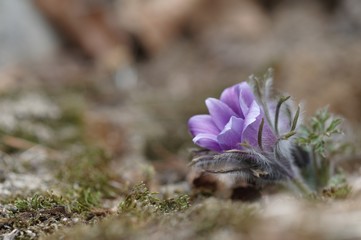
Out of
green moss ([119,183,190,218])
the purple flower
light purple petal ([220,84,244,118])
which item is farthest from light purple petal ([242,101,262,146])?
green moss ([119,183,190,218])

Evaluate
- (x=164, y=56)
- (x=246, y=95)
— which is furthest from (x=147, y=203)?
(x=164, y=56)

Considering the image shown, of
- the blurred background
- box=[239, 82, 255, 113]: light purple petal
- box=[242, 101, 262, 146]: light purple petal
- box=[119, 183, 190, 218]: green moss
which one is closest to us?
box=[119, 183, 190, 218]: green moss

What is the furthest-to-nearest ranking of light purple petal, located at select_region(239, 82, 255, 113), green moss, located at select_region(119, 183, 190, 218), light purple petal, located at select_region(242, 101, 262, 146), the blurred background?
1. the blurred background
2. light purple petal, located at select_region(239, 82, 255, 113)
3. light purple petal, located at select_region(242, 101, 262, 146)
4. green moss, located at select_region(119, 183, 190, 218)

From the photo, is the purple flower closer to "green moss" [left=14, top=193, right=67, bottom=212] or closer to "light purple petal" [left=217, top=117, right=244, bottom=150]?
"light purple petal" [left=217, top=117, right=244, bottom=150]

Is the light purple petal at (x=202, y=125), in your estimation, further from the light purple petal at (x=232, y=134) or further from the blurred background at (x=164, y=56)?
the blurred background at (x=164, y=56)

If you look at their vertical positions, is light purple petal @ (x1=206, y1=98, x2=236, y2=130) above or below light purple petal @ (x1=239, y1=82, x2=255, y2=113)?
below

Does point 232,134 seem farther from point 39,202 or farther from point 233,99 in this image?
point 39,202

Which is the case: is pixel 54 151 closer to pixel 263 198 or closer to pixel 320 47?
pixel 263 198
